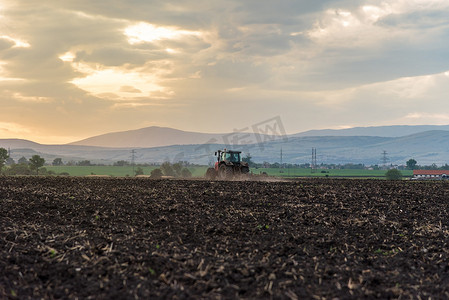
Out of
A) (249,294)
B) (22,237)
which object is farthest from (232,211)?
(249,294)

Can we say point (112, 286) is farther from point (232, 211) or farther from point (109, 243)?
point (232, 211)

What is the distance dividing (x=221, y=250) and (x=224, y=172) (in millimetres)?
28634

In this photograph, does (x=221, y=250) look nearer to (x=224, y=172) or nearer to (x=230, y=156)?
(x=224, y=172)

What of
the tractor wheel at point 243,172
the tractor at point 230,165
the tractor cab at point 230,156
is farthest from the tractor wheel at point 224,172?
the tractor wheel at point 243,172

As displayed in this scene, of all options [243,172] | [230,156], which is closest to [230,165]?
[230,156]

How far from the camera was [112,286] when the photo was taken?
9.49 m

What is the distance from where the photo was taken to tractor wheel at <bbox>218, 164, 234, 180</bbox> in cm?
4041

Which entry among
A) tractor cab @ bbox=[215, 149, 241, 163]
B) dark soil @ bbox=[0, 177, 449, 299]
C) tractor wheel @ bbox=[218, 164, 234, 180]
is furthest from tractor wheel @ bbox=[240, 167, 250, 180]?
dark soil @ bbox=[0, 177, 449, 299]

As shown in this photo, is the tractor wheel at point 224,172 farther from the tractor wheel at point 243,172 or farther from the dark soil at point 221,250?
the dark soil at point 221,250

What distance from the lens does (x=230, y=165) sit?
40438 millimetres

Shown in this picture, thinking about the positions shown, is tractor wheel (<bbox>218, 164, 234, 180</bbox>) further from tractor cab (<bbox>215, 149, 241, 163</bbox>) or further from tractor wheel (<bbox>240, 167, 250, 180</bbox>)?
tractor wheel (<bbox>240, 167, 250, 180</bbox>)

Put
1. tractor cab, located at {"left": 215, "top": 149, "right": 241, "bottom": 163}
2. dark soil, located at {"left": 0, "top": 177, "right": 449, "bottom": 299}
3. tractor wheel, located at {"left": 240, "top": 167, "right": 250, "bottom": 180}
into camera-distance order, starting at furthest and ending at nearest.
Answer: tractor cab, located at {"left": 215, "top": 149, "right": 241, "bottom": 163}, tractor wheel, located at {"left": 240, "top": 167, "right": 250, "bottom": 180}, dark soil, located at {"left": 0, "top": 177, "right": 449, "bottom": 299}

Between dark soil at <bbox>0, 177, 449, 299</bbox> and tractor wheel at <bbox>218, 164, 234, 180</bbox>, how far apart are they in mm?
18752

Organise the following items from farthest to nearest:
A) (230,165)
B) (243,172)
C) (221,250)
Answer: (243,172) → (230,165) → (221,250)
